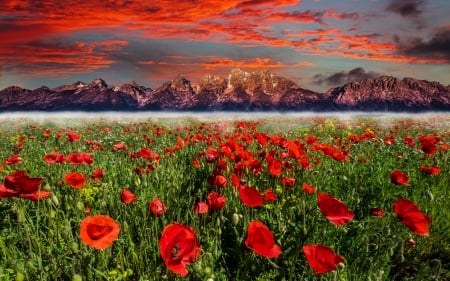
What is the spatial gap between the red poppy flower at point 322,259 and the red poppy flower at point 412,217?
1.01m

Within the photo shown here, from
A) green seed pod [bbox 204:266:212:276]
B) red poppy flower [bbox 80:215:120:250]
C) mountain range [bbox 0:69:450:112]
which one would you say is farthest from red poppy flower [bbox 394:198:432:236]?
mountain range [bbox 0:69:450:112]

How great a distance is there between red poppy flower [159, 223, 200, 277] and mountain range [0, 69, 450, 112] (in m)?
83.9

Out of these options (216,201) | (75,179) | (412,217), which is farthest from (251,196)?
(75,179)

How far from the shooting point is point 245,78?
10806 centimetres

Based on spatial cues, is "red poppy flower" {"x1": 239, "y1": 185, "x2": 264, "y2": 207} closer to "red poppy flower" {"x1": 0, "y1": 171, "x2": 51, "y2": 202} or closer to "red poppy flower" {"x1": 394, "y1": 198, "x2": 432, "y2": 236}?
"red poppy flower" {"x1": 394, "y1": 198, "x2": 432, "y2": 236}

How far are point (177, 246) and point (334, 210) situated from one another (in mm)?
886

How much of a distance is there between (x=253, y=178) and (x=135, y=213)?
5.50ft

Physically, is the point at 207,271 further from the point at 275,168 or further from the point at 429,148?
the point at 429,148

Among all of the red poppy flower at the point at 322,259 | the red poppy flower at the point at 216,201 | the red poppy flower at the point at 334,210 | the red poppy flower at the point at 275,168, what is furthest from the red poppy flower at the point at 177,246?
the red poppy flower at the point at 275,168

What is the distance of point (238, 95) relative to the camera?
342 ft

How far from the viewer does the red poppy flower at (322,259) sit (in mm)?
1880

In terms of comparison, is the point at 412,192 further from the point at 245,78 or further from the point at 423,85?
the point at 245,78

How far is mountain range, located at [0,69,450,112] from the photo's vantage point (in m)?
91.8

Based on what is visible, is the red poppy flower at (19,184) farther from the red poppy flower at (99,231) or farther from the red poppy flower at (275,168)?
the red poppy flower at (275,168)
